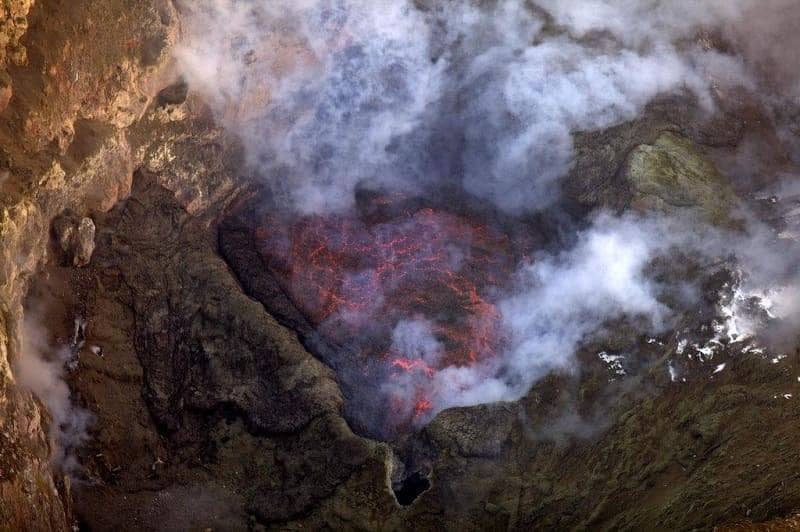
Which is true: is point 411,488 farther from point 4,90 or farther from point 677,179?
point 4,90

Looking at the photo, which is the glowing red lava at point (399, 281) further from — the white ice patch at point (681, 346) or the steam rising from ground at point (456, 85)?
the white ice patch at point (681, 346)

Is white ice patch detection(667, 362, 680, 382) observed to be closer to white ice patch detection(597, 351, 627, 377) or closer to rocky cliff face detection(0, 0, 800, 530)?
rocky cliff face detection(0, 0, 800, 530)

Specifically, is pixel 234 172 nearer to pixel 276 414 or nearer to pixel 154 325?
pixel 154 325

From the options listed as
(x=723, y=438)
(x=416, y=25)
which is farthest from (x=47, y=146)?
(x=723, y=438)

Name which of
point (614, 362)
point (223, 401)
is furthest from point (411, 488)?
→ point (614, 362)

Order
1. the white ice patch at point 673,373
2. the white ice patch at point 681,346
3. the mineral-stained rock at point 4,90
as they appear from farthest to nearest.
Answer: the white ice patch at point 681,346 < the white ice patch at point 673,373 < the mineral-stained rock at point 4,90

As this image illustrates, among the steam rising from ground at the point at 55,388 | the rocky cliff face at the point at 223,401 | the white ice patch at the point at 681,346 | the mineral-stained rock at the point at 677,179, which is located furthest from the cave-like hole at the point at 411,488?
the mineral-stained rock at the point at 677,179
